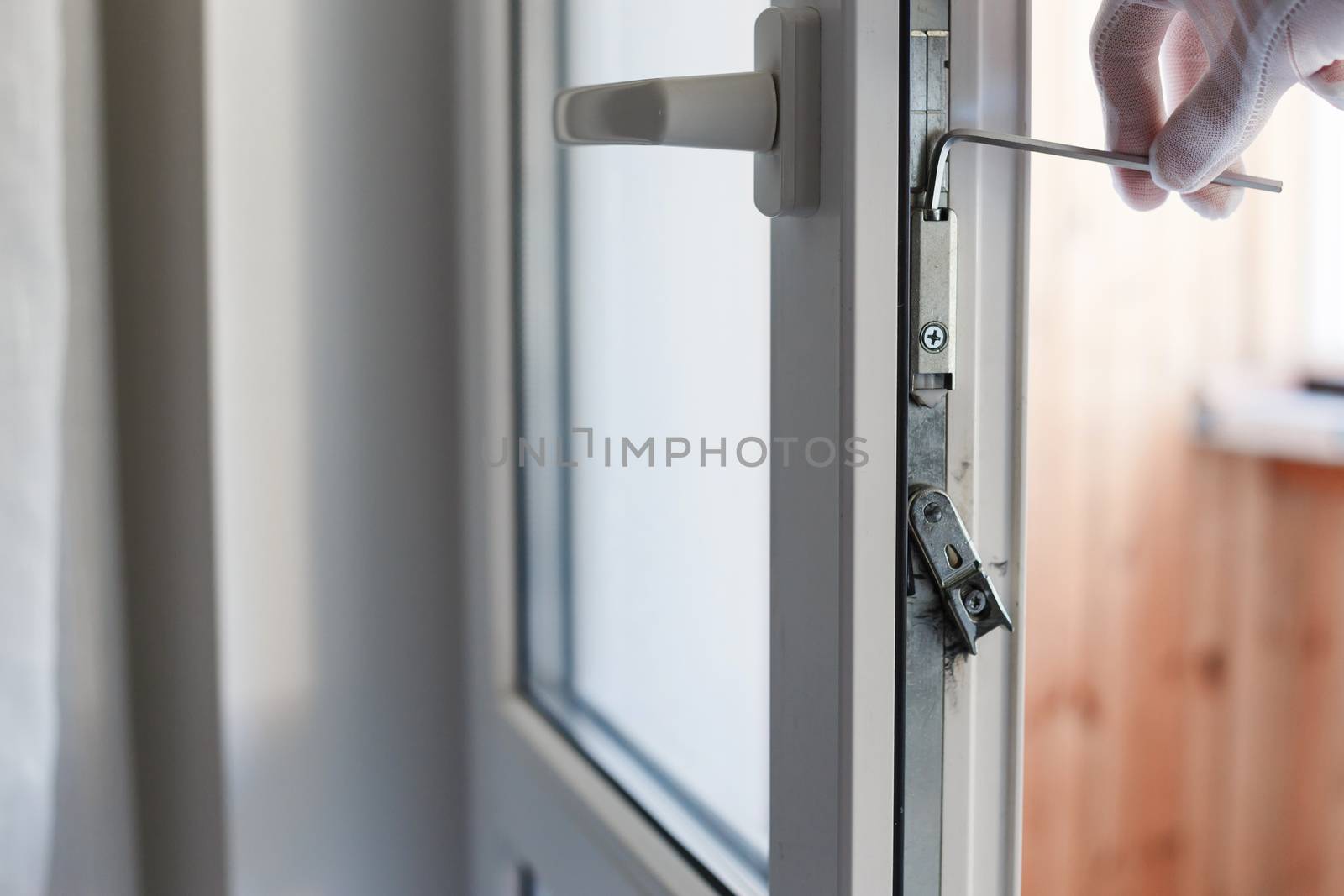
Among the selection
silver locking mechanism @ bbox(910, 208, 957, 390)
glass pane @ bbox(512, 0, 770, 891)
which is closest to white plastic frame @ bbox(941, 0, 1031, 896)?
silver locking mechanism @ bbox(910, 208, 957, 390)

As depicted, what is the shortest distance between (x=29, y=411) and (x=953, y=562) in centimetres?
61

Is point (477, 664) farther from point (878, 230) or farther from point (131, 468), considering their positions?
point (878, 230)

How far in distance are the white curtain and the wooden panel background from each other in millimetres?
611

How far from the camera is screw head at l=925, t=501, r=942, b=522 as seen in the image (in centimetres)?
36

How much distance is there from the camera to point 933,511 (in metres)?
0.36

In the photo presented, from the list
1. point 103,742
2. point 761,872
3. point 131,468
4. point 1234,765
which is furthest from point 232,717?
point 1234,765

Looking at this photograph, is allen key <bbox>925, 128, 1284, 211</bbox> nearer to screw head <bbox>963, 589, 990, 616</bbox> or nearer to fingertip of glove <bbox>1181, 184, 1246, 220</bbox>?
fingertip of glove <bbox>1181, 184, 1246, 220</bbox>

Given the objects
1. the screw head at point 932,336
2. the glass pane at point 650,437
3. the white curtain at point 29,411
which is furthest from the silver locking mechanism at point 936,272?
the white curtain at point 29,411

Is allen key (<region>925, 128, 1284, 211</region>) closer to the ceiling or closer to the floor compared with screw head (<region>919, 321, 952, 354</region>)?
closer to the ceiling

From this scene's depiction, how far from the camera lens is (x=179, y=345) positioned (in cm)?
75

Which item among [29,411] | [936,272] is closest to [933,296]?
[936,272]

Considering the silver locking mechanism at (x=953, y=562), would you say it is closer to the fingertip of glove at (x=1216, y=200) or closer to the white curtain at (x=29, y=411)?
the fingertip of glove at (x=1216, y=200)

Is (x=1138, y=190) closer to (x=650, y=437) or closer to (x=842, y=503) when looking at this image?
(x=842, y=503)

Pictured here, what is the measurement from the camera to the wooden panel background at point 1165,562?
0.93 ft
